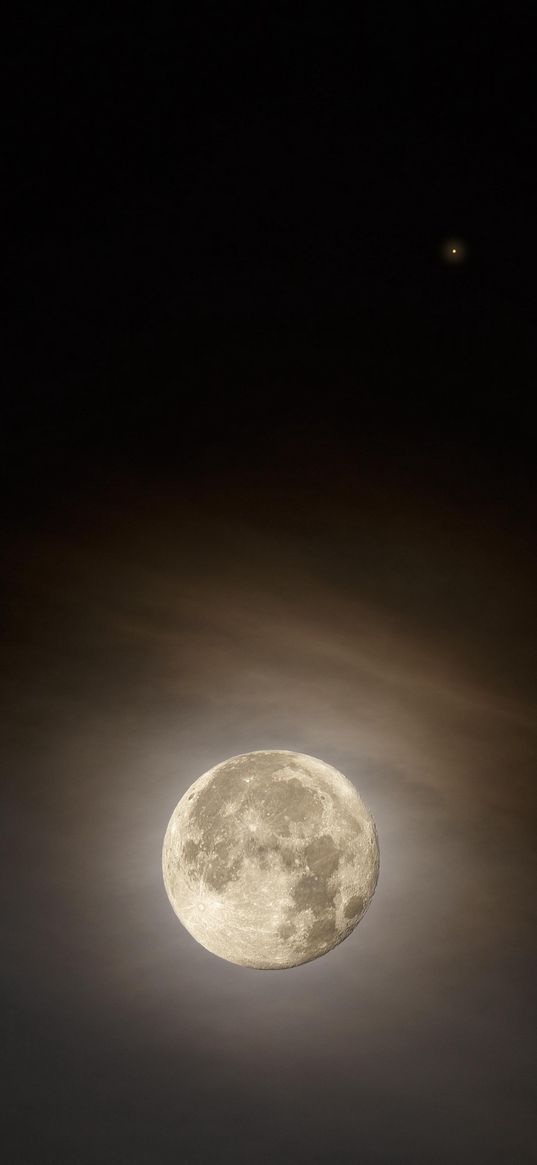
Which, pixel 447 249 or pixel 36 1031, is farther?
pixel 36 1031

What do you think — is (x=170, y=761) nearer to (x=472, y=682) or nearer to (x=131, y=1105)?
(x=472, y=682)

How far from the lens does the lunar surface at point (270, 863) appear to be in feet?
13.6

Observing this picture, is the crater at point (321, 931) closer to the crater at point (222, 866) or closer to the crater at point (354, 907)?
the crater at point (354, 907)

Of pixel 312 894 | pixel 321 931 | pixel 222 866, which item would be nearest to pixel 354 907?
pixel 321 931

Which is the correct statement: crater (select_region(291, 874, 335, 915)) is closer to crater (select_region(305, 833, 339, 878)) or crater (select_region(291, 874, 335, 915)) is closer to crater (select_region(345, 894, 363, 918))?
crater (select_region(305, 833, 339, 878))

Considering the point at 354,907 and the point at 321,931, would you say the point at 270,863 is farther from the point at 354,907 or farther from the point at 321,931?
the point at 354,907

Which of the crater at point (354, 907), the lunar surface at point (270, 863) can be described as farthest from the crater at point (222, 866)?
the crater at point (354, 907)

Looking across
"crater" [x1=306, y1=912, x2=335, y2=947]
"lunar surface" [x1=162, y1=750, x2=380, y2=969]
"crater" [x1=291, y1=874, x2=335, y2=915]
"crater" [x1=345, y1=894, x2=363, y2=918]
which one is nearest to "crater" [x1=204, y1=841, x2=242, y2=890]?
"lunar surface" [x1=162, y1=750, x2=380, y2=969]

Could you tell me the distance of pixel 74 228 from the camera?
12.1 feet

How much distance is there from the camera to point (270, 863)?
4.15 metres

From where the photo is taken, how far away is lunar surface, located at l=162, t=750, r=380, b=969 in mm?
4156

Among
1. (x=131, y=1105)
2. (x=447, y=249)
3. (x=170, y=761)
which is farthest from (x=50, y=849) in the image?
(x=447, y=249)

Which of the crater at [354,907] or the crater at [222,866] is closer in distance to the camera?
the crater at [222,866]

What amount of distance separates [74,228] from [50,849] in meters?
3.88
